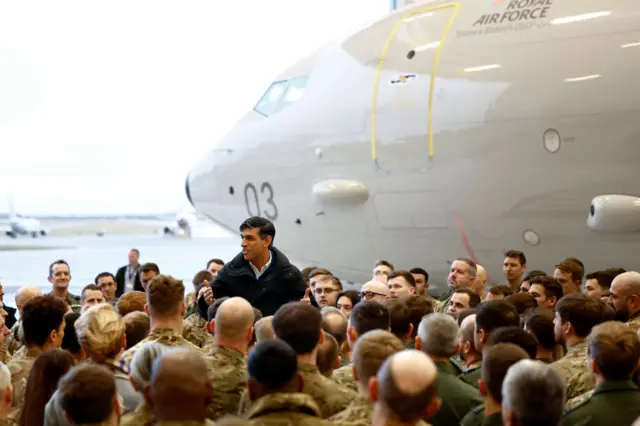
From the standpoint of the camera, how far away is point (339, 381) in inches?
231

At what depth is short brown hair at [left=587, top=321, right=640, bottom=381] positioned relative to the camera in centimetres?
511

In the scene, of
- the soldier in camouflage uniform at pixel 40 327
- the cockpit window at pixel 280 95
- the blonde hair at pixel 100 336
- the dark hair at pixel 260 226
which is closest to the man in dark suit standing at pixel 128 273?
the cockpit window at pixel 280 95

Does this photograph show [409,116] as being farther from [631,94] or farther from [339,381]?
[339,381]

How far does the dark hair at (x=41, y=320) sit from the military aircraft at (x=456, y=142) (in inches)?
237

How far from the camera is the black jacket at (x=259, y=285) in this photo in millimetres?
8984

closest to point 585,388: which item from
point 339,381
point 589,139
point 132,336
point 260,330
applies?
point 339,381

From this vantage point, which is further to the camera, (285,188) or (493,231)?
(285,188)

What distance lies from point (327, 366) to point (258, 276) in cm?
334

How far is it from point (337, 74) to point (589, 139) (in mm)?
4106

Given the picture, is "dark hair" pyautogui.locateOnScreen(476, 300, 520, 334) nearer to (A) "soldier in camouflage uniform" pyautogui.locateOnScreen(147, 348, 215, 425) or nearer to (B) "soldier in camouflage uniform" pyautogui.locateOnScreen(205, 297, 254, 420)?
(B) "soldier in camouflage uniform" pyautogui.locateOnScreen(205, 297, 254, 420)

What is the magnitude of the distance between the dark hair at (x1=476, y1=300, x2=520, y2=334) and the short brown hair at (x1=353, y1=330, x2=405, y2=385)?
1.57 meters

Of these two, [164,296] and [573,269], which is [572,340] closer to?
[164,296]

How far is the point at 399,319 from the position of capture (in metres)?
6.62

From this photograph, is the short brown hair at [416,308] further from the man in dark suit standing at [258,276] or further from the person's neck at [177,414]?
the person's neck at [177,414]
